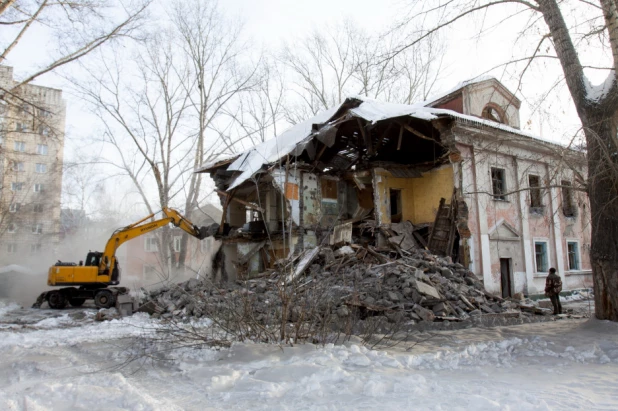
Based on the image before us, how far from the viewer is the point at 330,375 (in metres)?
5.13

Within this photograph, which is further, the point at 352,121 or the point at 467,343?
the point at 352,121

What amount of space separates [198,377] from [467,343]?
4713mm

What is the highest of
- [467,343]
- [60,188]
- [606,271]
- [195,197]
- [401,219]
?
[60,188]

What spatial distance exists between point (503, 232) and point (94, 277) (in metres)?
16.0

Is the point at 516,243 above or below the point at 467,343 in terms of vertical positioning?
above

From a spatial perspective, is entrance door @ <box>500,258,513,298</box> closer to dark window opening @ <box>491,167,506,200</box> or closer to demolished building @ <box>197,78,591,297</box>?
demolished building @ <box>197,78,591,297</box>

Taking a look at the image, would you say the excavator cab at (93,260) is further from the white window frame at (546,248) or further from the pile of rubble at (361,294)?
the white window frame at (546,248)

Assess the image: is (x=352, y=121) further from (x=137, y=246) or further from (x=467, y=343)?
(x=137, y=246)

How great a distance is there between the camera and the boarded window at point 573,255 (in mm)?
21391

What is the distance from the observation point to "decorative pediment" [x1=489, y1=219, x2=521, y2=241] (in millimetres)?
17578

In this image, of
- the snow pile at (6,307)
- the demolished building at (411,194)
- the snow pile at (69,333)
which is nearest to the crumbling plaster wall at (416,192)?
the demolished building at (411,194)

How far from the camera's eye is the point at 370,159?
1975 centimetres

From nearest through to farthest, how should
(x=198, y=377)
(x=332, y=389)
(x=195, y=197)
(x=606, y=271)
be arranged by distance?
(x=332, y=389) < (x=198, y=377) < (x=606, y=271) < (x=195, y=197)

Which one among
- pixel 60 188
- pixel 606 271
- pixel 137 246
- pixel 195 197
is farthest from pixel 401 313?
pixel 60 188
